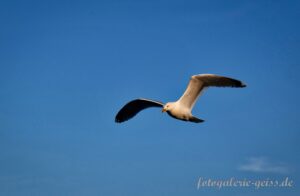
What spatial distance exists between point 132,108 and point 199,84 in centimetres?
281

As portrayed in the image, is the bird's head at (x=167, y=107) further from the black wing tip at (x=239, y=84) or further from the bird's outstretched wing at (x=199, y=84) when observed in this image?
the black wing tip at (x=239, y=84)

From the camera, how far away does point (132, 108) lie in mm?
13570

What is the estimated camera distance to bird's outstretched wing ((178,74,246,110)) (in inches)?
434

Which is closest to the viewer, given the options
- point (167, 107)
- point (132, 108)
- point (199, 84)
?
point (199, 84)

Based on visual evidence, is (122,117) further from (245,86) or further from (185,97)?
(245,86)

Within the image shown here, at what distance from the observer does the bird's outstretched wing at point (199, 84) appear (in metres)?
11.0

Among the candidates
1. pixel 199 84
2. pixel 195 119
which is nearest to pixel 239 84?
pixel 199 84

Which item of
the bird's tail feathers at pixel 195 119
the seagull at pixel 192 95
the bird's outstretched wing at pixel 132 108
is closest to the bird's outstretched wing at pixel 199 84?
the seagull at pixel 192 95

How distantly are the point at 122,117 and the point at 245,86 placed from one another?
4.06m

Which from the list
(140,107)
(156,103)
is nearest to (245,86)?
(156,103)

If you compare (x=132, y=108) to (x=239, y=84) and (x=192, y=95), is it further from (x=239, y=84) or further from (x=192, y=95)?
(x=239, y=84)

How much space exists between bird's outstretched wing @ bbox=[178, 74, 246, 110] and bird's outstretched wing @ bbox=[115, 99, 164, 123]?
45.8 inches

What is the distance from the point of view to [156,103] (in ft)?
41.5

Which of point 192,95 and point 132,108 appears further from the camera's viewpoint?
point 132,108
